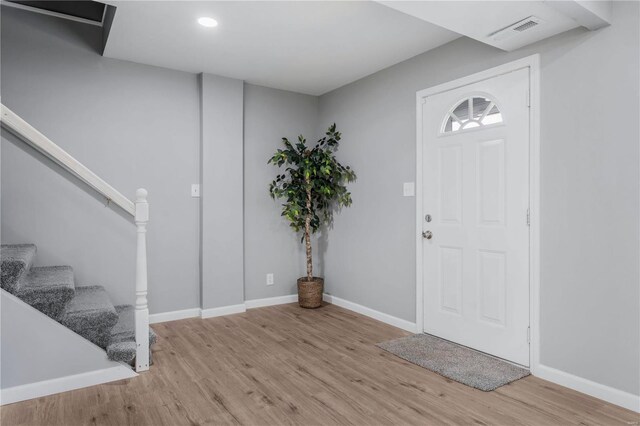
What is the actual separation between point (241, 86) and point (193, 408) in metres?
3.10

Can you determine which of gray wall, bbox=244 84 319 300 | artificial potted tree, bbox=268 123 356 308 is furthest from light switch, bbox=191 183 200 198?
artificial potted tree, bbox=268 123 356 308

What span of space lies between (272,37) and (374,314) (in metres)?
2.69

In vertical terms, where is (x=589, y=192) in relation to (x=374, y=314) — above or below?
above

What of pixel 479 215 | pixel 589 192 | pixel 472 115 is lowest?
pixel 479 215

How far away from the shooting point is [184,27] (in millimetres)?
2926

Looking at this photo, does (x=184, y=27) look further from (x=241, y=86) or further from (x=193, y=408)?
(x=193, y=408)

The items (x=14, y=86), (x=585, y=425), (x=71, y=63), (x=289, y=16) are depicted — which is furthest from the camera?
(x=71, y=63)

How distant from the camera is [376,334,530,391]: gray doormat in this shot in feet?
8.40

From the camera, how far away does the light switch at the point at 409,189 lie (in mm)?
3539

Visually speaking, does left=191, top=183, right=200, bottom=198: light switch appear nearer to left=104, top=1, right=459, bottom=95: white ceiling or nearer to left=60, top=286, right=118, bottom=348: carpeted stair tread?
left=104, top=1, right=459, bottom=95: white ceiling

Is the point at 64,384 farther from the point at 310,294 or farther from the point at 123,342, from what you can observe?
the point at 310,294

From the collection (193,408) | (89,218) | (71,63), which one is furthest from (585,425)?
(71,63)

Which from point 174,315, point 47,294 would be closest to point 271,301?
point 174,315

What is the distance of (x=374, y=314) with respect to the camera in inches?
156
